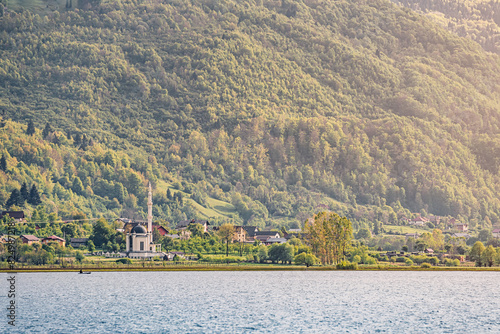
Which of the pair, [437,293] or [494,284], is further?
[494,284]

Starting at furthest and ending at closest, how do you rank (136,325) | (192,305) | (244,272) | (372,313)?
(244,272) → (192,305) → (372,313) → (136,325)

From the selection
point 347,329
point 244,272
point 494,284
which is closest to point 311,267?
point 244,272

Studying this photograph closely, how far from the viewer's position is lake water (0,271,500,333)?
100125 millimetres

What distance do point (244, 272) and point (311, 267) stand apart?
15543mm

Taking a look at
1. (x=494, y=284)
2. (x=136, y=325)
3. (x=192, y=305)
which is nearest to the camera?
(x=136, y=325)

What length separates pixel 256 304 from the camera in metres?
122

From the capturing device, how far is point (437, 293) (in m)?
140

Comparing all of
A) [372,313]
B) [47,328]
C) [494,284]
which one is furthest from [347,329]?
[494,284]

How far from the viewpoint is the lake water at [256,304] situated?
328 ft

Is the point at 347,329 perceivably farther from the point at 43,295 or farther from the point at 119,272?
the point at 119,272

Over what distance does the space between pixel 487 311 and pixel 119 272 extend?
106 metres

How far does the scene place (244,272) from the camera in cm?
A: 19888

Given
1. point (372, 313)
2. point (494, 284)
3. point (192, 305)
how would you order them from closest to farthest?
point (372, 313) < point (192, 305) < point (494, 284)

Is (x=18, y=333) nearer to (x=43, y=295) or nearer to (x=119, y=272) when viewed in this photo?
(x=43, y=295)
